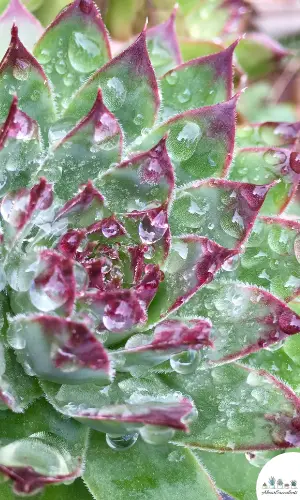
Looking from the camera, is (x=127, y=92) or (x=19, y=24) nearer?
(x=127, y=92)

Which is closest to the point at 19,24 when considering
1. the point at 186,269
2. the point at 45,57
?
the point at 45,57

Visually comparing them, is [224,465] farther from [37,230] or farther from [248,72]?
[248,72]

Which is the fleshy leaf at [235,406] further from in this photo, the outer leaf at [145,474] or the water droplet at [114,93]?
the water droplet at [114,93]

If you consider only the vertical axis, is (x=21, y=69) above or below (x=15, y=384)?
above

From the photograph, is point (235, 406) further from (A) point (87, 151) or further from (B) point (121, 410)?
(A) point (87, 151)

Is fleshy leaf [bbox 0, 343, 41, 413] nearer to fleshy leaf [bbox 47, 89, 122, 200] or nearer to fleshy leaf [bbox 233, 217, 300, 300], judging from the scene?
fleshy leaf [bbox 47, 89, 122, 200]

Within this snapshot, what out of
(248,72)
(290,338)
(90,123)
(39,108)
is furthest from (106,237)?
(248,72)
